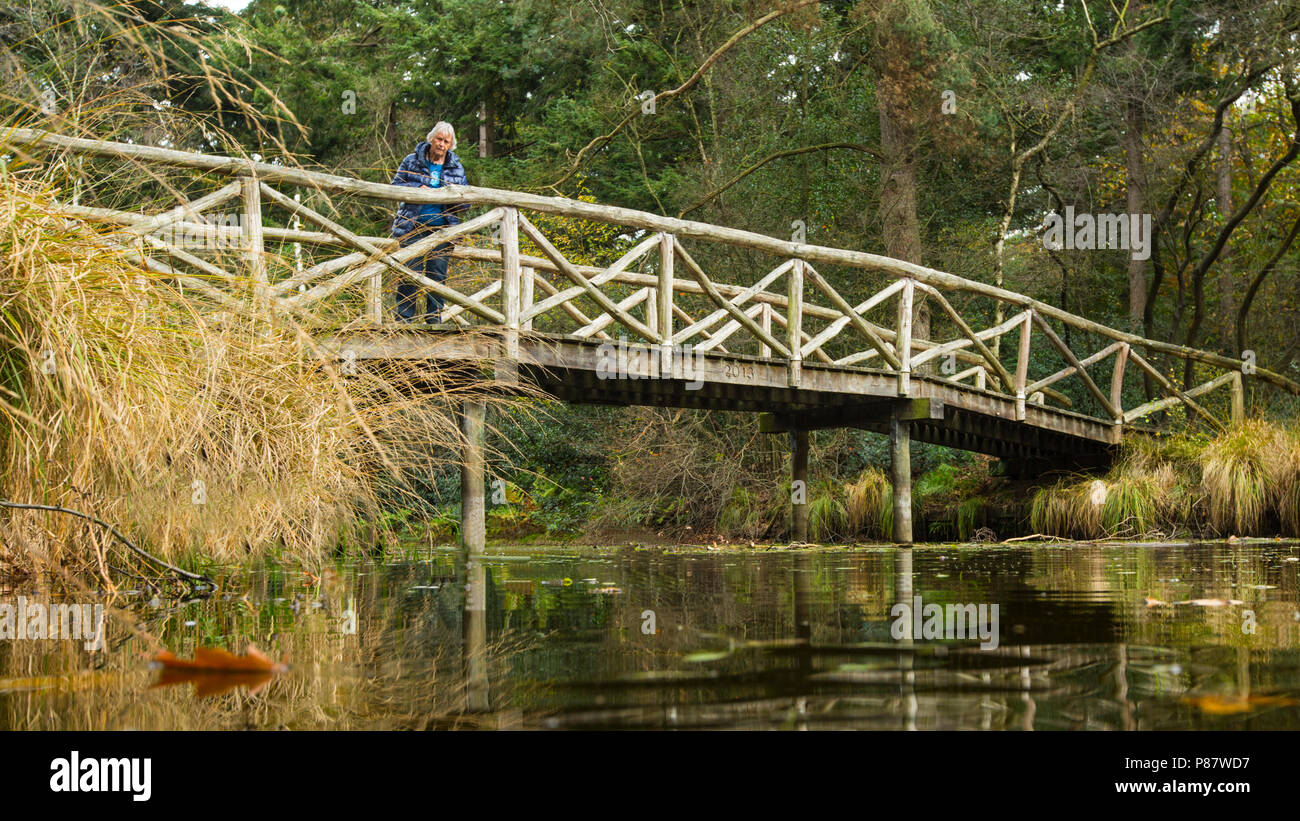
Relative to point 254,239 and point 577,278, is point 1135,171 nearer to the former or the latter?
point 577,278

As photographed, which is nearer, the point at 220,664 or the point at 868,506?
the point at 220,664

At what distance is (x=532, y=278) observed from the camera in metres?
9.95

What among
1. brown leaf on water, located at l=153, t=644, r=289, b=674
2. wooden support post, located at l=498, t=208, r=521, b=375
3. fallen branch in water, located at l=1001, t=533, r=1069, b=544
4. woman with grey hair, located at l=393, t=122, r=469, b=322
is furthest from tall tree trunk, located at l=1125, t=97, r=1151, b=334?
brown leaf on water, located at l=153, t=644, r=289, b=674

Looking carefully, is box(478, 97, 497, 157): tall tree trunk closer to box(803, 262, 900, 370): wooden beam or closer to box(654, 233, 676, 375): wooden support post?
box(803, 262, 900, 370): wooden beam

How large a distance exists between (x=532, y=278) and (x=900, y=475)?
4201mm

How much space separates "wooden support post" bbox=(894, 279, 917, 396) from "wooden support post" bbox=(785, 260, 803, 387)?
44.6 inches

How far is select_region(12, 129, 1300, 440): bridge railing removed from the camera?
542 cm

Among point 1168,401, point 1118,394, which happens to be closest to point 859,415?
point 1118,394

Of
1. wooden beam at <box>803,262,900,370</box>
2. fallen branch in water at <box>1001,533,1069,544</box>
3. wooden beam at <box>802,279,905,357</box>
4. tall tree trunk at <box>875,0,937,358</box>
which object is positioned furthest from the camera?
tall tree trunk at <box>875,0,937,358</box>

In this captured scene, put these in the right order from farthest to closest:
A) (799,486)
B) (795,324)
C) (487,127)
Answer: (487,127), (799,486), (795,324)

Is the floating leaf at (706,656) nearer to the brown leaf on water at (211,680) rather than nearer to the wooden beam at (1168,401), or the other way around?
the brown leaf on water at (211,680)

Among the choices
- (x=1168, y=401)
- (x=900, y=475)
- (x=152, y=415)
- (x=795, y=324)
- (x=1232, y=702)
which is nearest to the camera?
(x=1232, y=702)

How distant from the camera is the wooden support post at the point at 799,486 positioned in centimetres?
1311
